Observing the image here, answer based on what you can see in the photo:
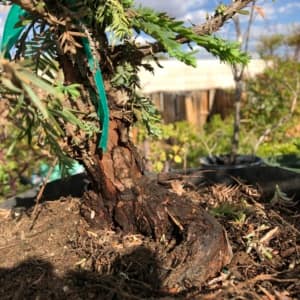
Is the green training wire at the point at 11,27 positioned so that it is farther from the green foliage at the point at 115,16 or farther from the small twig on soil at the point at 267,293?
the small twig on soil at the point at 267,293

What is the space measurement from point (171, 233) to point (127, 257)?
11 cm

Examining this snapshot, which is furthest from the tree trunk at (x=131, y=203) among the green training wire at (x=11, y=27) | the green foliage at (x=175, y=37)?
the green foliage at (x=175, y=37)

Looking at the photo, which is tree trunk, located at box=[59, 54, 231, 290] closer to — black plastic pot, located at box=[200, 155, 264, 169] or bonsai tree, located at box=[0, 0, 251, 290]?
bonsai tree, located at box=[0, 0, 251, 290]

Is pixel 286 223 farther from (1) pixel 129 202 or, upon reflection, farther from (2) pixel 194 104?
(2) pixel 194 104

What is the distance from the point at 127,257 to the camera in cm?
84

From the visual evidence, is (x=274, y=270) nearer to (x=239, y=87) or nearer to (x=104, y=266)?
(x=104, y=266)

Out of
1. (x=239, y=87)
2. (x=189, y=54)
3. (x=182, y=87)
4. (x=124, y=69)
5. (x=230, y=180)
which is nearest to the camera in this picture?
(x=189, y=54)

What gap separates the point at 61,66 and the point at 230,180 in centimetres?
60

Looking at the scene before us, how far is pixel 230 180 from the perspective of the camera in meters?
1.22

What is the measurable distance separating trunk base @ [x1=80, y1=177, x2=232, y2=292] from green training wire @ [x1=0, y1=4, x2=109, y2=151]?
15cm

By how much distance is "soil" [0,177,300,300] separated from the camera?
74 cm

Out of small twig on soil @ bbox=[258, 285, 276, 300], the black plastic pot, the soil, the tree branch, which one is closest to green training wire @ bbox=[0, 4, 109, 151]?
the tree branch

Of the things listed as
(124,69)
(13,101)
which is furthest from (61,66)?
(13,101)

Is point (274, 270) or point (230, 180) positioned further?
point (230, 180)
